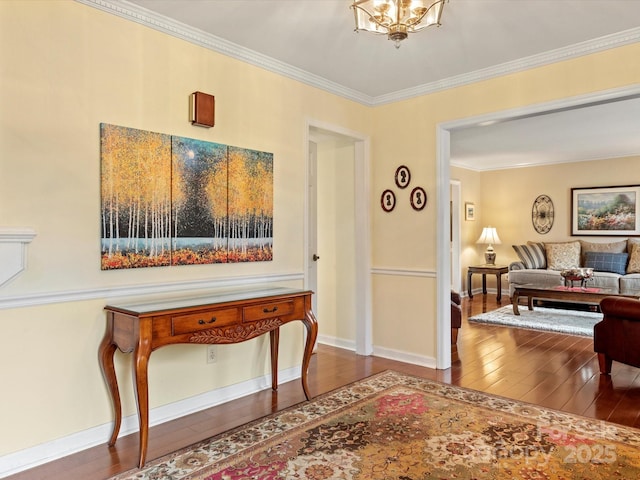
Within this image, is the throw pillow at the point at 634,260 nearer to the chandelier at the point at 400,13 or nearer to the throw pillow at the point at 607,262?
the throw pillow at the point at 607,262

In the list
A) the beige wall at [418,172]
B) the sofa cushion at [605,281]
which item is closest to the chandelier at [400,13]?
the beige wall at [418,172]

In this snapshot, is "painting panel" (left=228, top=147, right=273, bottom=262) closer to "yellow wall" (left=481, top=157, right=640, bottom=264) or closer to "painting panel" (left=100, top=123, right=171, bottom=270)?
"painting panel" (left=100, top=123, right=171, bottom=270)

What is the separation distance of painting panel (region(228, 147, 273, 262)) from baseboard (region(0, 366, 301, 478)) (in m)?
0.94

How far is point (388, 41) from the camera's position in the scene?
311cm

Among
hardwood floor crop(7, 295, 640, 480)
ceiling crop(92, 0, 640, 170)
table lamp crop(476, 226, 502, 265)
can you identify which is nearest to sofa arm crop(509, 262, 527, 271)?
table lamp crop(476, 226, 502, 265)

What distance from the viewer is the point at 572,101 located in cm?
323

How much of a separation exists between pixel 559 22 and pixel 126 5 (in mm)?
2642

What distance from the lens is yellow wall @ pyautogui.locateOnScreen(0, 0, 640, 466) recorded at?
2.25m

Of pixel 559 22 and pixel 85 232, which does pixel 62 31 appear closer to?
pixel 85 232

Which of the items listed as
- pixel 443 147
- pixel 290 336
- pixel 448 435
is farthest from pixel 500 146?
pixel 448 435

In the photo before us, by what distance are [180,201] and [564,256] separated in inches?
261

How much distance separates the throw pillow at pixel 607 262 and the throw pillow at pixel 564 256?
0.20m

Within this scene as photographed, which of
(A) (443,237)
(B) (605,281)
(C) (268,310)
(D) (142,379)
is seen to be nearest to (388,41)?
(A) (443,237)

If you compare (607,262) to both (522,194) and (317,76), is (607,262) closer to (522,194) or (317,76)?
(522,194)
